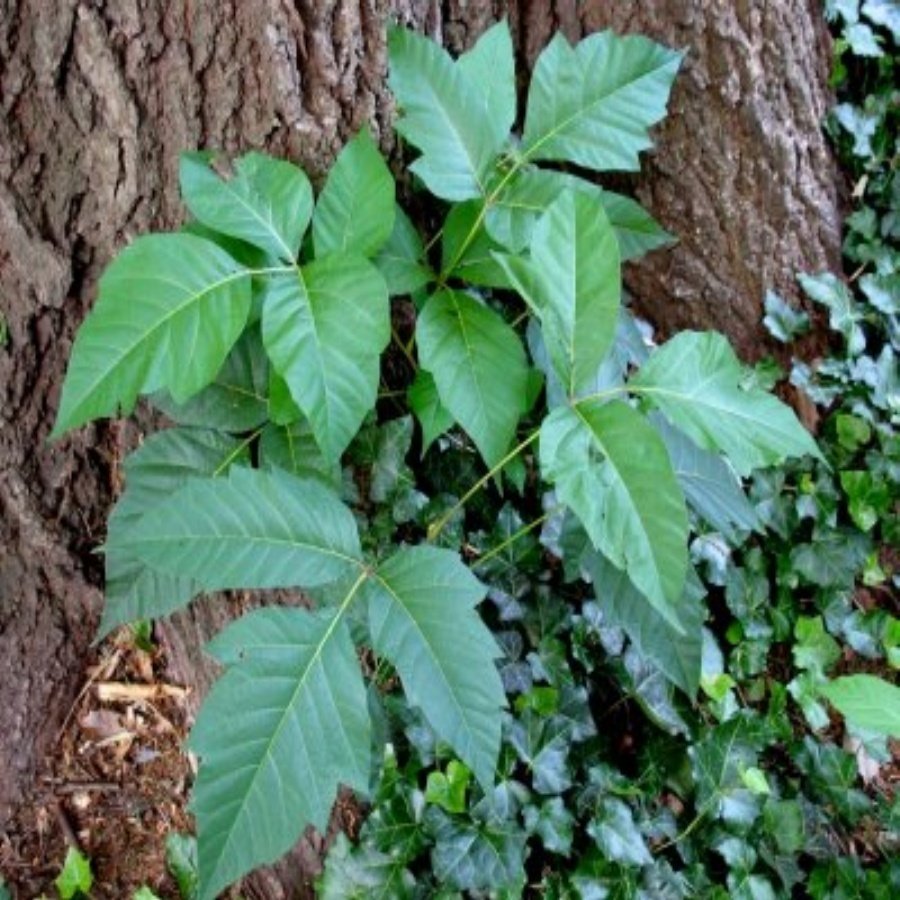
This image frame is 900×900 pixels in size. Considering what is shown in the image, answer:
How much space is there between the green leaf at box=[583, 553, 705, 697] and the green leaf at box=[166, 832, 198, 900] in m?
0.94

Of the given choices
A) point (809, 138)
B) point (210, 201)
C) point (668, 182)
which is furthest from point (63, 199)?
point (809, 138)

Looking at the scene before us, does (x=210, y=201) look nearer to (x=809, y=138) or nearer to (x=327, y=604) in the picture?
(x=327, y=604)

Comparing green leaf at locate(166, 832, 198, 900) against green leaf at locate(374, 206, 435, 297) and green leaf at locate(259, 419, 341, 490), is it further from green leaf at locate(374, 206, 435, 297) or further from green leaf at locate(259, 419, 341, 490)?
green leaf at locate(374, 206, 435, 297)

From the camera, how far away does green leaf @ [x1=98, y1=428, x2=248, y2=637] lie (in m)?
1.50

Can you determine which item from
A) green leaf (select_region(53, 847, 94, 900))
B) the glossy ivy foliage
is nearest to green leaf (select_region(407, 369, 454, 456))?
the glossy ivy foliage

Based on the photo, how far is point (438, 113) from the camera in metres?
1.43

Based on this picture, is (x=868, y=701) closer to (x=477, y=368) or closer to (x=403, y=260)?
(x=477, y=368)

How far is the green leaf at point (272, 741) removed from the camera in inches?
46.8

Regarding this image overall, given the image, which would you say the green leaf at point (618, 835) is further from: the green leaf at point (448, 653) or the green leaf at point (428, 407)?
the green leaf at point (428, 407)

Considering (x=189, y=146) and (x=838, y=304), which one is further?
(x=838, y=304)

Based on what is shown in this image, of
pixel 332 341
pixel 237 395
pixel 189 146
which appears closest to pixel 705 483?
pixel 332 341

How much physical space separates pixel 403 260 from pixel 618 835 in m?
0.97

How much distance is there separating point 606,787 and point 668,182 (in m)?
1.06

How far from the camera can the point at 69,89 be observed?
1.51 metres
